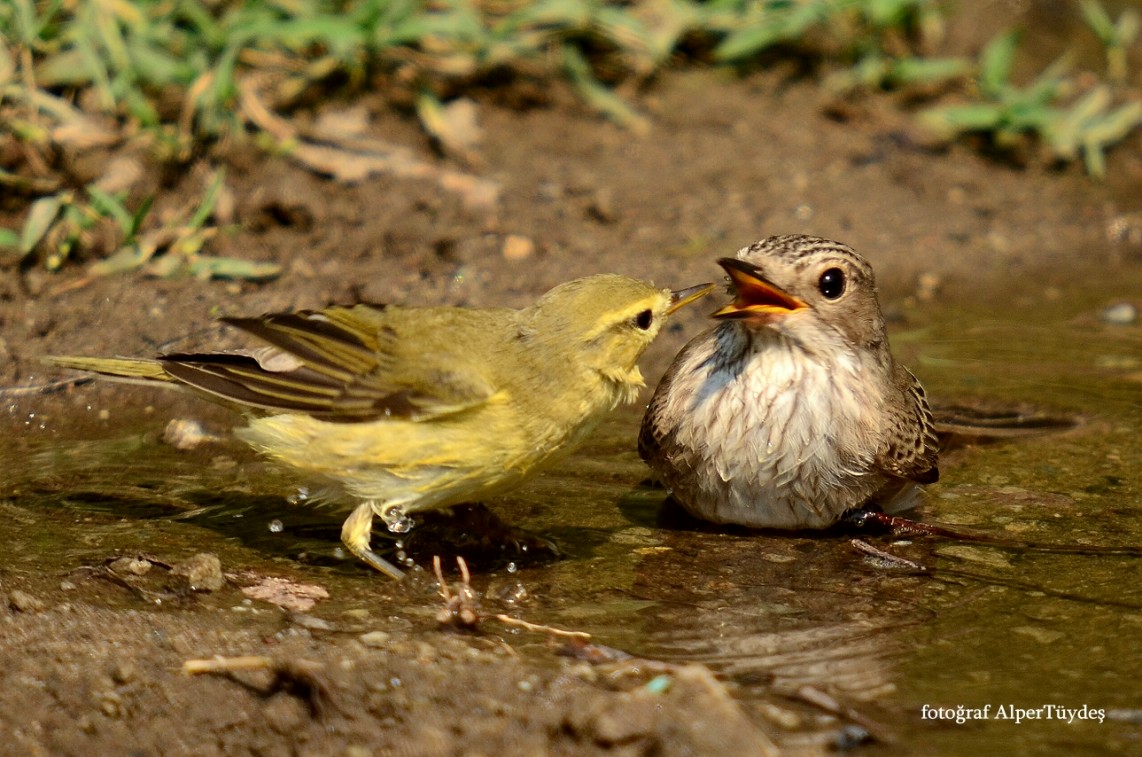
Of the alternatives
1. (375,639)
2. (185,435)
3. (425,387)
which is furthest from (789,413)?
(185,435)

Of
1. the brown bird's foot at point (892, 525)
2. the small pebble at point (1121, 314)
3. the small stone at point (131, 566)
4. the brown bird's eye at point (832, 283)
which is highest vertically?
the small pebble at point (1121, 314)

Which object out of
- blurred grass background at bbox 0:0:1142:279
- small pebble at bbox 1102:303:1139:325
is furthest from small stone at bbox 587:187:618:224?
small pebble at bbox 1102:303:1139:325

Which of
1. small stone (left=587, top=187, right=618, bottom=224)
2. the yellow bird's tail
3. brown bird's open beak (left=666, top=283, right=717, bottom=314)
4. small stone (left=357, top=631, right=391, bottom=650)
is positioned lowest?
small stone (left=357, top=631, right=391, bottom=650)

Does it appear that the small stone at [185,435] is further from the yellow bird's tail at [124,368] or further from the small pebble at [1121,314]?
the small pebble at [1121,314]

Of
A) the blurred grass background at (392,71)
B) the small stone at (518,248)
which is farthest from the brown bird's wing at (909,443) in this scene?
the blurred grass background at (392,71)

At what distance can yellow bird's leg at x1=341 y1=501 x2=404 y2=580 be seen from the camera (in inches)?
198

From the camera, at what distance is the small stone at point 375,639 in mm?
4406

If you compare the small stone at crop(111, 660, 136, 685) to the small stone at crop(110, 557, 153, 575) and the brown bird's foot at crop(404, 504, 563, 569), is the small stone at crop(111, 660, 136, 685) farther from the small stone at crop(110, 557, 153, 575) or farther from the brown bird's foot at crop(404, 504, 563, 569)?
the brown bird's foot at crop(404, 504, 563, 569)

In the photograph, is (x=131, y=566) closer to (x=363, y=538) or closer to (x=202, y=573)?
(x=202, y=573)

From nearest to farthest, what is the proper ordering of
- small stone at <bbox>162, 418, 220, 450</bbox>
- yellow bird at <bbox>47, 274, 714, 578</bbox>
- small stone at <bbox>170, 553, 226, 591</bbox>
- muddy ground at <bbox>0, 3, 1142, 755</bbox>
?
muddy ground at <bbox>0, 3, 1142, 755</bbox> < small stone at <bbox>170, 553, 226, 591</bbox> < yellow bird at <bbox>47, 274, 714, 578</bbox> < small stone at <bbox>162, 418, 220, 450</bbox>

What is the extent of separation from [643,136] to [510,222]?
1526mm

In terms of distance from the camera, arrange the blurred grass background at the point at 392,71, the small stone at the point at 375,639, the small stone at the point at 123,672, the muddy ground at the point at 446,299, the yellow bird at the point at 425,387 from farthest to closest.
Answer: the blurred grass background at the point at 392,71
the yellow bird at the point at 425,387
the small stone at the point at 375,639
the small stone at the point at 123,672
the muddy ground at the point at 446,299

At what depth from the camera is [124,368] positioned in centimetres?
539

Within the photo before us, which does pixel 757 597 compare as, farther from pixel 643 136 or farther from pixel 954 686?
pixel 643 136
